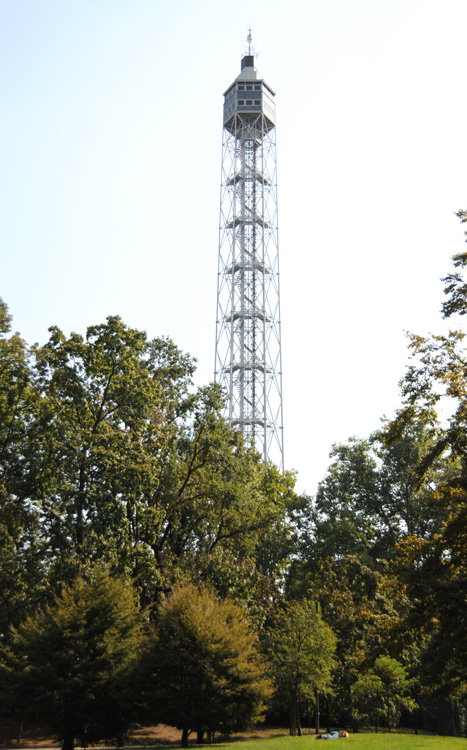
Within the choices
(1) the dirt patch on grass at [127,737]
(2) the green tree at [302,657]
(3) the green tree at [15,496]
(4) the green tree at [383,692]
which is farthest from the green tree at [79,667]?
(4) the green tree at [383,692]

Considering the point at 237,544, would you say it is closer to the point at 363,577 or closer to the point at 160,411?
the point at 160,411

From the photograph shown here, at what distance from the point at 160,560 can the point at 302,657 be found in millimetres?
7489

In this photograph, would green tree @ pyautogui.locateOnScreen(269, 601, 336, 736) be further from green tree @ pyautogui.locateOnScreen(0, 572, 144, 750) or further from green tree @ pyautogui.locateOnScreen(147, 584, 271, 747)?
green tree @ pyautogui.locateOnScreen(0, 572, 144, 750)

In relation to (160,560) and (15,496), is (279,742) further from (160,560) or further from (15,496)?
(15,496)

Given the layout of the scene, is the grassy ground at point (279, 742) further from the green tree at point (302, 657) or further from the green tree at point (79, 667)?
the green tree at point (79, 667)

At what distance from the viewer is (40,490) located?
19.5 metres

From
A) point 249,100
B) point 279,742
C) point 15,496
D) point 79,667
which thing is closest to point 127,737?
point 279,742

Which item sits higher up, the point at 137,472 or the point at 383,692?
the point at 137,472

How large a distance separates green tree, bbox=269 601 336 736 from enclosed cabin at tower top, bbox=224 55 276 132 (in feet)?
118

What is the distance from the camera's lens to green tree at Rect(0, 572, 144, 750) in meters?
16.9

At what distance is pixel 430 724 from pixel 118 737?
62.3 ft

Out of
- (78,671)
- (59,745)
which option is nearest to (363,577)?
(59,745)

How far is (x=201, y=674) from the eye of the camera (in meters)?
17.2

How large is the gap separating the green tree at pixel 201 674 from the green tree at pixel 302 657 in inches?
329
